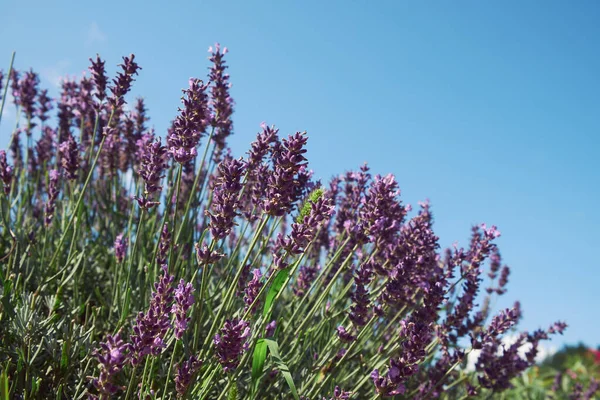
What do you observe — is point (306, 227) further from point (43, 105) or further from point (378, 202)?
point (43, 105)

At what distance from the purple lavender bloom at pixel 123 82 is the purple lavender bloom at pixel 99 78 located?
0.65 feet

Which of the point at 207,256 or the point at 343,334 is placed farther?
the point at 343,334

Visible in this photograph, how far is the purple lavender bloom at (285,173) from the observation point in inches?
77.0

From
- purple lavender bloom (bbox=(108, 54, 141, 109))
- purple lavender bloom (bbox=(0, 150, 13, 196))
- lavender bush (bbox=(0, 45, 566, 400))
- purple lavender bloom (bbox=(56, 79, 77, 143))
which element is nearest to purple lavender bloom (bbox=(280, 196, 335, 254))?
lavender bush (bbox=(0, 45, 566, 400))

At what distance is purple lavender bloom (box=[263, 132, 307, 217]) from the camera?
1.96m

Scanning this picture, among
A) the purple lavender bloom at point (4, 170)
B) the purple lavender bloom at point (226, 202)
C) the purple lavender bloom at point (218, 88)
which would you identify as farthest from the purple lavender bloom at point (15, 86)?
the purple lavender bloom at point (226, 202)

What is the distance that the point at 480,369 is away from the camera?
10.6 feet

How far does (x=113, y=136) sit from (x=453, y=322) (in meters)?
2.35

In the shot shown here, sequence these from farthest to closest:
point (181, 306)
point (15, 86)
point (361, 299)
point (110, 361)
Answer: point (15, 86) → point (361, 299) → point (181, 306) → point (110, 361)

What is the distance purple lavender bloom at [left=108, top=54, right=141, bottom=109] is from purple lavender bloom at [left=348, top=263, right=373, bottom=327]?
4.36 feet

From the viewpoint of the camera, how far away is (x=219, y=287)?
2992 millimetres

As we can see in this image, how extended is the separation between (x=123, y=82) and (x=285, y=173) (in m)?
1.03

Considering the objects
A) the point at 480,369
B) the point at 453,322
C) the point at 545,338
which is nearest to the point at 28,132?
the point at 453,322

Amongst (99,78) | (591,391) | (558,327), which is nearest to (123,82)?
(99,78)
